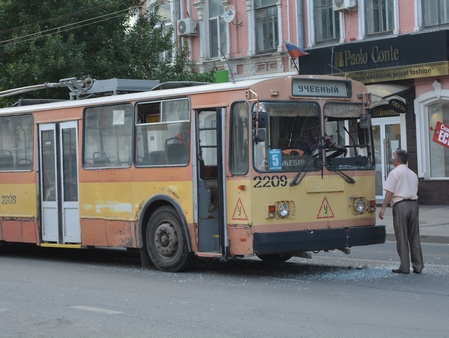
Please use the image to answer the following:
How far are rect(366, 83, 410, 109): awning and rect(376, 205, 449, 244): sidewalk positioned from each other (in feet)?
9.60

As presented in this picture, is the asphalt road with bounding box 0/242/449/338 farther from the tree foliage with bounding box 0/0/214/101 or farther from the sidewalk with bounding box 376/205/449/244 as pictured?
the tree foliage with bounding box 0/0/214/101

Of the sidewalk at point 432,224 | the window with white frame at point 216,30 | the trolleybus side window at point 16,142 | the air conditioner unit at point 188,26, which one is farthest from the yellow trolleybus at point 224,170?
the air conditioner unit at point 188,26

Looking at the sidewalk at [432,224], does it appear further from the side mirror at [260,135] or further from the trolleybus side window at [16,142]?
the trolleybus side window at [16,142]

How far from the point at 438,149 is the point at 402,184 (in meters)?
14.1

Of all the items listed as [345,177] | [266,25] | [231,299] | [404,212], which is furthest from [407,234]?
[266,25]

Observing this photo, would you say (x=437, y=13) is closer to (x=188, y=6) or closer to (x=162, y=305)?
(x=188, y=6)

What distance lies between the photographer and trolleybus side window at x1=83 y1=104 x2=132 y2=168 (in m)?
14.4

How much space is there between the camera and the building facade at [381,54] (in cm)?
2573

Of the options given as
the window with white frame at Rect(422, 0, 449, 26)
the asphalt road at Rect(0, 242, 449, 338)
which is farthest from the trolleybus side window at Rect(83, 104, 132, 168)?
the window with white frame at Rect(422, 0, 449, 26)

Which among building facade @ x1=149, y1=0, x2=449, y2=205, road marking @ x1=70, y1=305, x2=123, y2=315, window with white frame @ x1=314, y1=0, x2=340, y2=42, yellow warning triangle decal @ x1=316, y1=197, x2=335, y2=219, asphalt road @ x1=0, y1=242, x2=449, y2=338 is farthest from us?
window with white frame @ x1=314, y1=0, x2=340, y2=42

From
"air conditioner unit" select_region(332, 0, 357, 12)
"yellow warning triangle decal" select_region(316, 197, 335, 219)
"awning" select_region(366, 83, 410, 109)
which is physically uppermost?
"air conditioner unit" select_region(332, 0, 357, 12)

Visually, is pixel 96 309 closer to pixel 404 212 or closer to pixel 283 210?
pixel 283 210

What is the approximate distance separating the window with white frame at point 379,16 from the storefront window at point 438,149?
→ 8.46ft

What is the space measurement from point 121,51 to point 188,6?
6.93m
